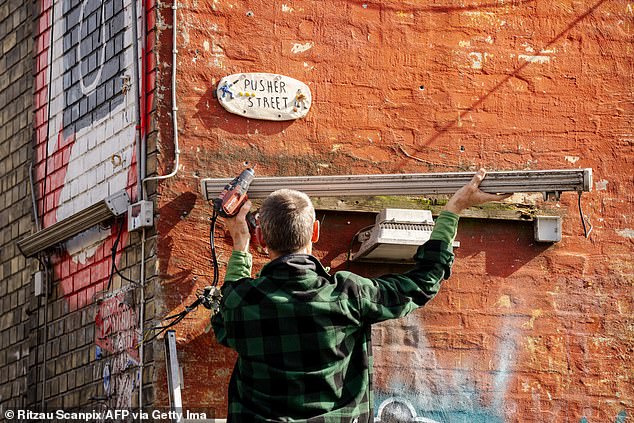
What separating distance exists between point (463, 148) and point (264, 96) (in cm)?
139

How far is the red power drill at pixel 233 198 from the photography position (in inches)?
246

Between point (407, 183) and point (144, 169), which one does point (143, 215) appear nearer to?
point (144, 169)

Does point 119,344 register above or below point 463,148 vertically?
below

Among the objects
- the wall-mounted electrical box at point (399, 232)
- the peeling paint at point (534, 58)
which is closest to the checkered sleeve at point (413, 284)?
the wall-mounted electrical box at point (399, 232)

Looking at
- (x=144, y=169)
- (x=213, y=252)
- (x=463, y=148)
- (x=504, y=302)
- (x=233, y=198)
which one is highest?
(x=463, y=148)

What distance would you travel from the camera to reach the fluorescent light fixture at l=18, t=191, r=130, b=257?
8016 millimetres

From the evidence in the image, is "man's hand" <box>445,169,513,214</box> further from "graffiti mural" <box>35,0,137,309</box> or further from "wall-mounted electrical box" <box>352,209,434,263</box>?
"graffiti mural" <box>35,0,137,309</box>

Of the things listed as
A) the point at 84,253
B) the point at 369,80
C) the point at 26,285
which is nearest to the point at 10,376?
the point at 26,285

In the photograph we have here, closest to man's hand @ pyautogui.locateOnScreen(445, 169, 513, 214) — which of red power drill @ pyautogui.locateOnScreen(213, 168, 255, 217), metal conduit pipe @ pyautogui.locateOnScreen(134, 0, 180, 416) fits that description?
red power drill @ pyautogui.locateOnScreen(213, 168, 255, 217)

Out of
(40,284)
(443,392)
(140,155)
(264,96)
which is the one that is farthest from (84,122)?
(443,392)

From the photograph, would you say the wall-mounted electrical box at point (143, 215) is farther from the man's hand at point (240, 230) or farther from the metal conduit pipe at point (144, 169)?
the man's hand at point (240, 230)

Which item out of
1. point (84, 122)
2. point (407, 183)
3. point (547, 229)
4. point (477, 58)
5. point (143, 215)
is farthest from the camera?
point (84, 122)

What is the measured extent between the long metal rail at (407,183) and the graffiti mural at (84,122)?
47.0 inches

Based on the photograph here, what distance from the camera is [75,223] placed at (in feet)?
27.3
